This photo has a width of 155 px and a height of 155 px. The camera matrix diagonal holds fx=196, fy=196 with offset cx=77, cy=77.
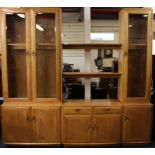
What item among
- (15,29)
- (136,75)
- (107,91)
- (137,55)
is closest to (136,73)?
(136,75)

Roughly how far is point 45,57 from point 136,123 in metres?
1.77

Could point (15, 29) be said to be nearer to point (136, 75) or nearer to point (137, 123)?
point (136, 75)

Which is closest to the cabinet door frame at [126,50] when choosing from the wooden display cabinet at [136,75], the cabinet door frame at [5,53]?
the wooden display cabinet at [136,75]

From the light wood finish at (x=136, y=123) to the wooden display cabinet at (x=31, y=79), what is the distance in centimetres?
106

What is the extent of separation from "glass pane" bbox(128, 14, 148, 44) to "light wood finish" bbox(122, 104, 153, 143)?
3.40 feet

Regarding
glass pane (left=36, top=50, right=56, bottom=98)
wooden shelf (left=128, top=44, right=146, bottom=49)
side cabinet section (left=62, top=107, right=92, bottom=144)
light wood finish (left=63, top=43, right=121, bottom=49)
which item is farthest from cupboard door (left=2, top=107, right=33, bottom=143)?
wooden shelf (left=128, top=44, right=146, bottom=49)

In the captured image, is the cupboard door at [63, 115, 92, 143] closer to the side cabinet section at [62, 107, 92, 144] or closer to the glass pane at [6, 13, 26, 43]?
the side cabinet section at [62, 107, 92, 144]

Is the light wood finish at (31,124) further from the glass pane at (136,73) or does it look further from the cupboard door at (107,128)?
the glass pane at (136,73)

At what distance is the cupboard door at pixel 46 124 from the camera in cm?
301

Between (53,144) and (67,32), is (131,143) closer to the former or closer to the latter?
(53,144)

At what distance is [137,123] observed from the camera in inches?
→ 121

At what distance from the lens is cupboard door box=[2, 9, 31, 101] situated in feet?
9.69
